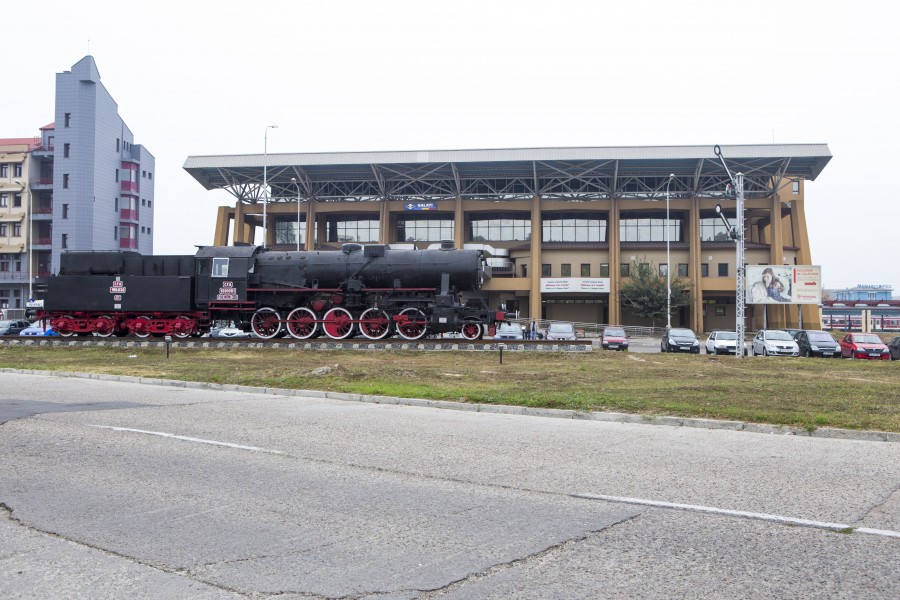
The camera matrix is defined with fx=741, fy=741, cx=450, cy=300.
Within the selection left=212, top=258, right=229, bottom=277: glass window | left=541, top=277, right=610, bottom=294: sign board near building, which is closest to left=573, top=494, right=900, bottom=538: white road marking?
left=212, top=258, right=229, bottom=277: glass window

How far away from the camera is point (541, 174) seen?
60.7 m

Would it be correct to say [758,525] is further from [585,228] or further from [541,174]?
[585,228]

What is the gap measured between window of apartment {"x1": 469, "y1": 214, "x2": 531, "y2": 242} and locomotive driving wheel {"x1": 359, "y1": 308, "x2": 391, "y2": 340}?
4053 centimetres

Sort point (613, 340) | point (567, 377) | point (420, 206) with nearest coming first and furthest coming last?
point (567, 377)
point (613, 340)
point (420, 206)

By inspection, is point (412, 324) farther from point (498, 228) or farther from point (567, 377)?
point (498, 228)

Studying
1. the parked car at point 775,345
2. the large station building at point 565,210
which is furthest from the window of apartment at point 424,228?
the parked car at point 775,345

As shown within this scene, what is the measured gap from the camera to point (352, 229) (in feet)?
231

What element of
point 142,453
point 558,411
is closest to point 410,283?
point 558,411

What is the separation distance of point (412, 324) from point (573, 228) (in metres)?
42.8

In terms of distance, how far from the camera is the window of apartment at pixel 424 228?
69.1 meters

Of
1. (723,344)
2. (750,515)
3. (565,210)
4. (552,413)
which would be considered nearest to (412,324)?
(723,344)

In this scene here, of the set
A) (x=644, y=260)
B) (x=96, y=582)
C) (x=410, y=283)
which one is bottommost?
(x=96, y=582)

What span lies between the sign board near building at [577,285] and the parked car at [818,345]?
27709 mm

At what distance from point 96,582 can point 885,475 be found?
777 cm
